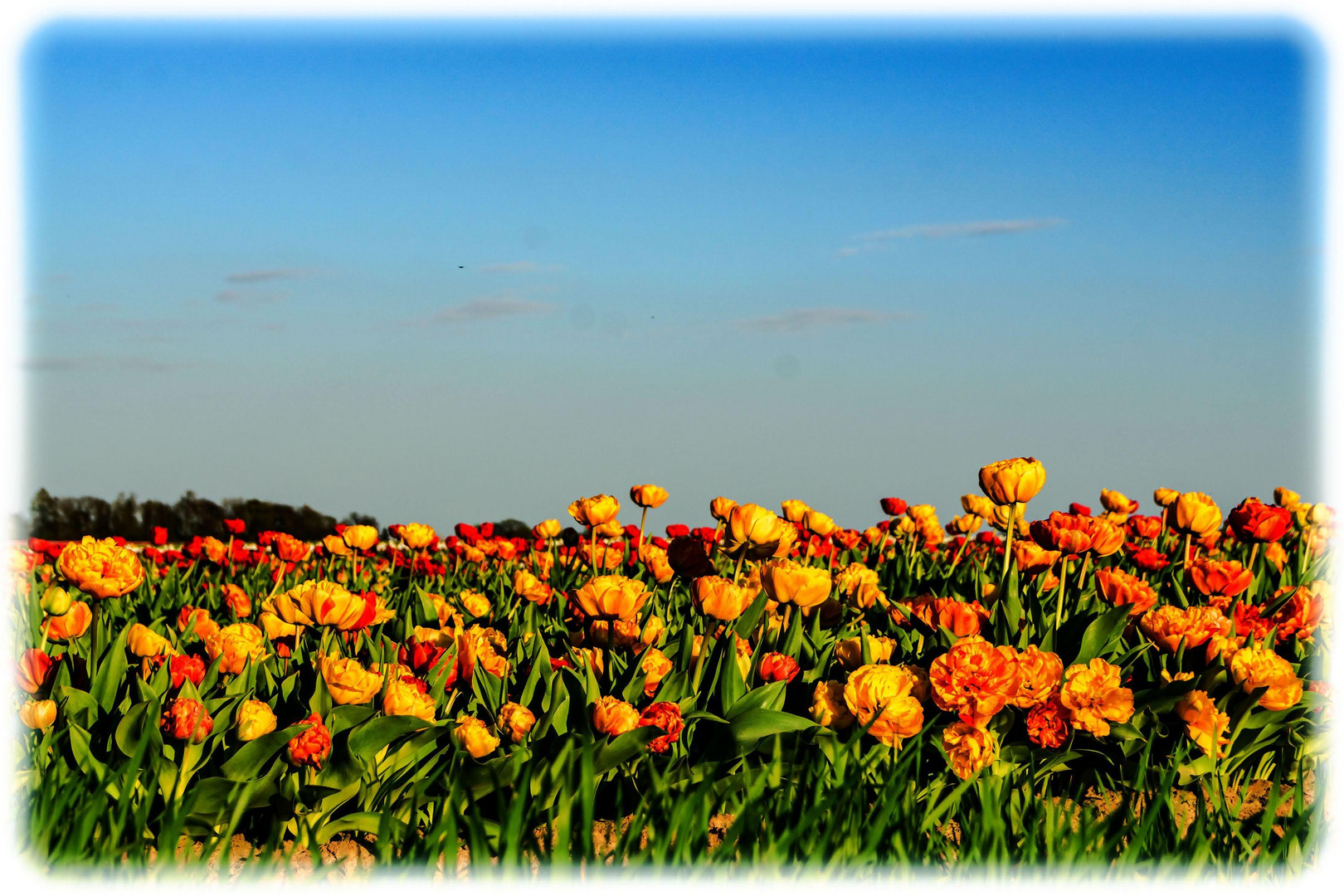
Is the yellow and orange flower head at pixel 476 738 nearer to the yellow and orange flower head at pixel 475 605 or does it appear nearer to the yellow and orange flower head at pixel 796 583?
the yellow and orange flower head at pixel 796 583

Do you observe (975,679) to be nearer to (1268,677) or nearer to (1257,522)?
(1268,677)

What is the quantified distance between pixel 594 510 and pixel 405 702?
2100 mm

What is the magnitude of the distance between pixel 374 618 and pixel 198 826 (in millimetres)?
735

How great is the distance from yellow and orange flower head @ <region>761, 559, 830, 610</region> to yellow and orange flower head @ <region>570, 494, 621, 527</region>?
171 centimetres

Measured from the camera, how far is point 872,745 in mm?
3207

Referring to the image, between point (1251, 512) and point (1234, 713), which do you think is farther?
point (1251, 512)

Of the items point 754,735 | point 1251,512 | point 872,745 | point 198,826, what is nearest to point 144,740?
point 198,826

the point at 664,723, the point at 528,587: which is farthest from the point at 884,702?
the point at 528,587

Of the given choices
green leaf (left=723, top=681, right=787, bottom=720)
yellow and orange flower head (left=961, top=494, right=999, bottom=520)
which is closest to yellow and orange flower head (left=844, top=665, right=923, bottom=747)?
green leaf (left=723, top=681, right=787, bottom=720)

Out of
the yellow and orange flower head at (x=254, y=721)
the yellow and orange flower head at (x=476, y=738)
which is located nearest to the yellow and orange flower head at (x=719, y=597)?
the yellow and orange flower head at (x=476, y=738)

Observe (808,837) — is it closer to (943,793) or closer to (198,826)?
(943,793)

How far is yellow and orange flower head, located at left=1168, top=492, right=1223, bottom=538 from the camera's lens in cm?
425

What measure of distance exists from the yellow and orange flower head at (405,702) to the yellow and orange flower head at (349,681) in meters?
0.05

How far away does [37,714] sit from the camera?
9.73 feet
